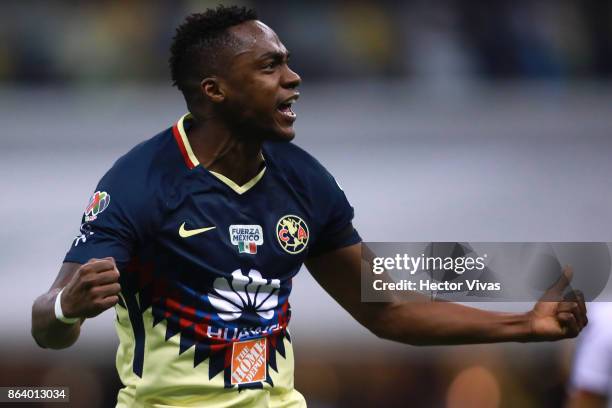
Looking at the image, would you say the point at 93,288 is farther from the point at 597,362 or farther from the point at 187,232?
the point at 597,362

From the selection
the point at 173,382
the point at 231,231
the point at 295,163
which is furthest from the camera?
the point at 295,163

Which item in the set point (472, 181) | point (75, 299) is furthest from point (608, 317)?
point (472, 181)

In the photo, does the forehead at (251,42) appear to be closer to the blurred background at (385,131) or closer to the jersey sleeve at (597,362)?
the jersey sleeve at (597,362)

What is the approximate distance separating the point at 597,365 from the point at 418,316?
1702 millimetres

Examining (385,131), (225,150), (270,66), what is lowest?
(225,150)

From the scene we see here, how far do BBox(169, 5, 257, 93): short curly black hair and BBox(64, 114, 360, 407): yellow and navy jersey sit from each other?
10.1 inches

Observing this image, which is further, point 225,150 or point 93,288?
point 225,150

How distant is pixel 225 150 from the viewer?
14.7 ft

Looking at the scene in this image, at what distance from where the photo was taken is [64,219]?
395 inches

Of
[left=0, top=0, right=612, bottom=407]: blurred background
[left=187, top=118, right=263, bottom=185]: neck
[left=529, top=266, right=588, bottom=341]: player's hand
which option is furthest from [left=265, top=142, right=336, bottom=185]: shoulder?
[left=0, top=0, right=612, bottom=407]: blurred background

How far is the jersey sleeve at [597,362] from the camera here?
6074mm

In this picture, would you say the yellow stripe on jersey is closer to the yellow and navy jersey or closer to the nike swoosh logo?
the yellow and navy jersey

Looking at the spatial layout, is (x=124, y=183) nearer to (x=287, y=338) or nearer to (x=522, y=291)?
(x=287, y=338)

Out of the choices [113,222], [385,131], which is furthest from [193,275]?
[385,131]
